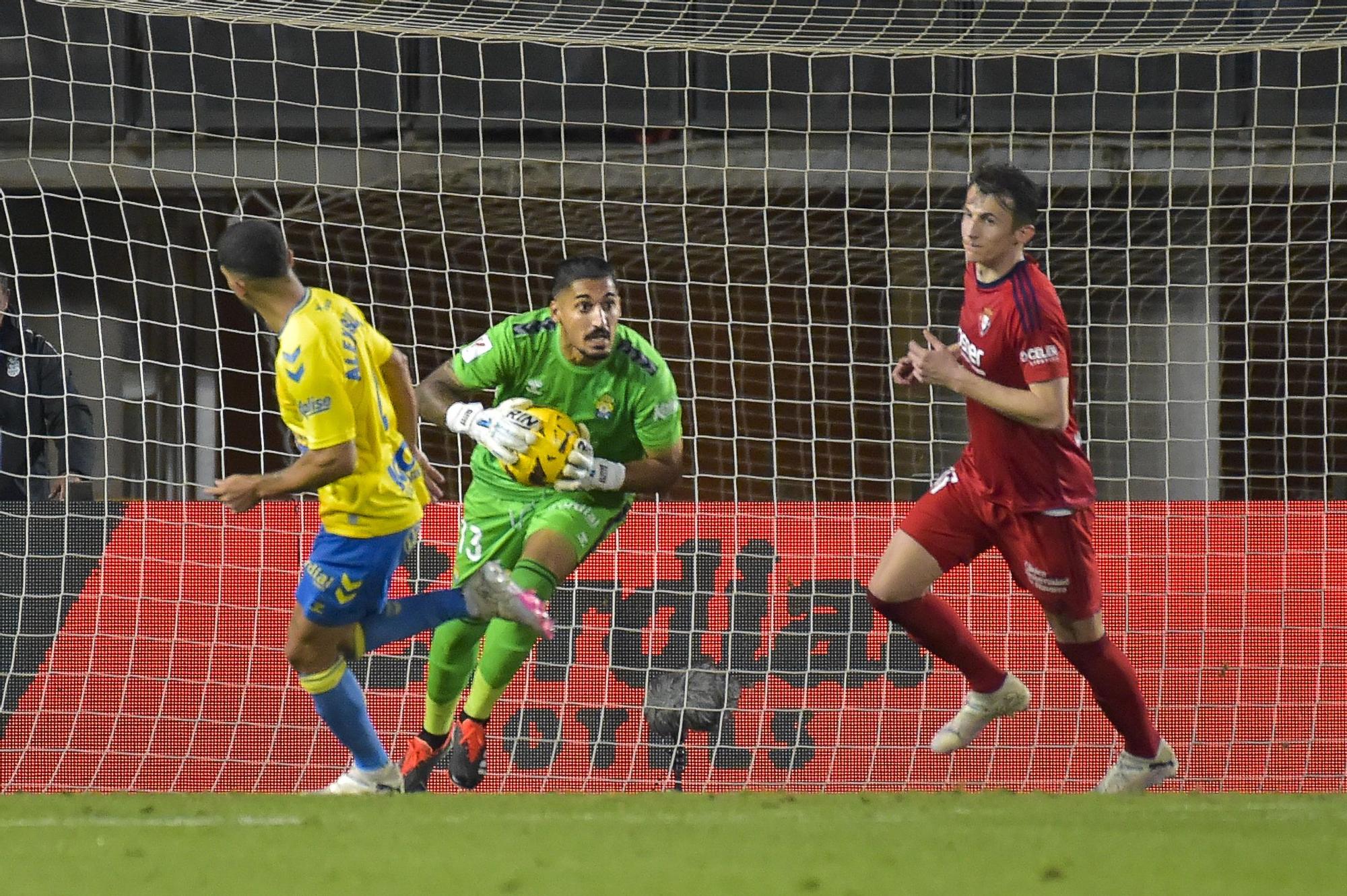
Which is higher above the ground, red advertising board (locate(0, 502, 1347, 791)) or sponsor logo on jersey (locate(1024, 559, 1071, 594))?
sponsor logo on jersey (locate(1024, 559, 1071, 594))

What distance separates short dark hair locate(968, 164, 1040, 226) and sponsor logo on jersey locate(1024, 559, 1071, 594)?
3.28 ft

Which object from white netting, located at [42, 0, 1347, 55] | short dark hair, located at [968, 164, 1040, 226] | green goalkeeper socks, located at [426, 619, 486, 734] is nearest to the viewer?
short dark hair, located at [968, 164, 1040, 226]

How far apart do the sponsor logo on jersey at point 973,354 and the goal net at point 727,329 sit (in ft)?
4.80

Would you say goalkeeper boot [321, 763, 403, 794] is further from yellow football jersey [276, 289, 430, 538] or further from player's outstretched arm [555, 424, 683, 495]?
player's outstretched arm [555, 424, 683, 495]

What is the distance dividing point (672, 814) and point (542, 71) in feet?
17.1

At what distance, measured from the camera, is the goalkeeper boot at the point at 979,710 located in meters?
5.22

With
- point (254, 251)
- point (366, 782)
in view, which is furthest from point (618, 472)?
point (254, 251)

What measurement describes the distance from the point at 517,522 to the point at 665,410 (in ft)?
1.93

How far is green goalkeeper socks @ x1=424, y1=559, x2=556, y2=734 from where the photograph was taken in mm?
5301

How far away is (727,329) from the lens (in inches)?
360

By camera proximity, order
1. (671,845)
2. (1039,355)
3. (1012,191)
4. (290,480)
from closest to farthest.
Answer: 1. (671,845)
2. (290,480)
3. (1039,355)
4. (1012,191)

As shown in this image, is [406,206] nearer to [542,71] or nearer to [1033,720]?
[542,71]

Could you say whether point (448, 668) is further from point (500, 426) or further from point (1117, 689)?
point (1117, 689)

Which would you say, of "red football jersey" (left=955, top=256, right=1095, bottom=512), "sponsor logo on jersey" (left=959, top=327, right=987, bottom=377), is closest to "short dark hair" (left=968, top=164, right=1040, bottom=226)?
"red football jersey" (left=955, top=256, right=1095, bottom=512)
